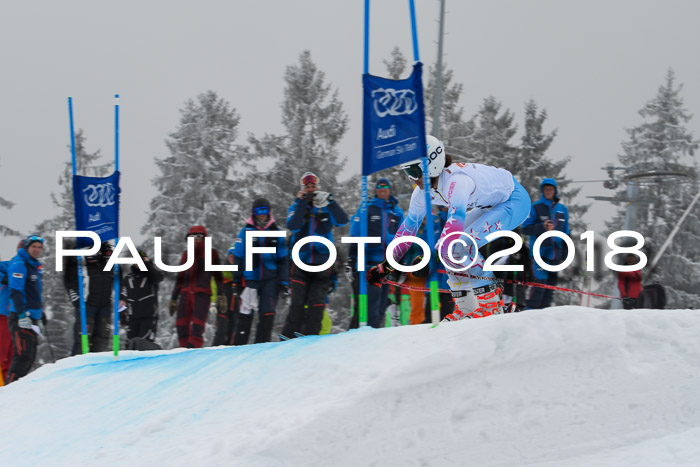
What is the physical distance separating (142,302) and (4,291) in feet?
5.30

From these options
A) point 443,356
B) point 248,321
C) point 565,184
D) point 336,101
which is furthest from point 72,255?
point 565,184

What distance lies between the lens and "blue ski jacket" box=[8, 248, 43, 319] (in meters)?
8.21

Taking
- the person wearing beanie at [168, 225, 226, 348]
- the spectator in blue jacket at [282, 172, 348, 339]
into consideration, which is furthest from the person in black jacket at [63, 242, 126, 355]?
the spectator in blue jacket at [282, 172, 348, 339]

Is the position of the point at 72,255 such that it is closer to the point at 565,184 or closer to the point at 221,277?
the point at 221,277

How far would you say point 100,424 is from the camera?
476cm

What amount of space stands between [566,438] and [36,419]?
387cm

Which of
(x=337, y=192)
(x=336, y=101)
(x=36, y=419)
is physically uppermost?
(x=336, y=101)

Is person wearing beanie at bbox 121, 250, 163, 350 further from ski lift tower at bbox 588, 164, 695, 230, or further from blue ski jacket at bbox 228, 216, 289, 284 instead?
ski lift tower at bbox 588, 164, 695, 230

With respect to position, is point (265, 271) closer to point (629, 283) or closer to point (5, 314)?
point (5, 314)

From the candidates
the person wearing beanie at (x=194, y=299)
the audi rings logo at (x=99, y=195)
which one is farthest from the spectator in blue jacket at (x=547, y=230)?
the audi rings logo at (x=99, y=195)

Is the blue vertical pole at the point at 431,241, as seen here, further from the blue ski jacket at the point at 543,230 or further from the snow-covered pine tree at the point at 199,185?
the snow-covered pine tree at the point at 199,185

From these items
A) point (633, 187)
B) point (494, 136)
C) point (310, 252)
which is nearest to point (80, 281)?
point (310, 252)

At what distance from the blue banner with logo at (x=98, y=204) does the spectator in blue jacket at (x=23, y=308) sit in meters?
1.53

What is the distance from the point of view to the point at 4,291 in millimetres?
8461
